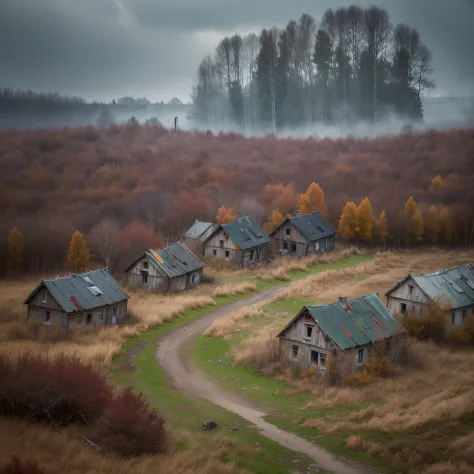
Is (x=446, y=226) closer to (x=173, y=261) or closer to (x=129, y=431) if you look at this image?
(x=173, y=261)

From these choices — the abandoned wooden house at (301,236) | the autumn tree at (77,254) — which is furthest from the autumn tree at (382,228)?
the autumn tree at (77,254)

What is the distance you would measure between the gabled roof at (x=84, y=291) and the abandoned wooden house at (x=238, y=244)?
1691cm

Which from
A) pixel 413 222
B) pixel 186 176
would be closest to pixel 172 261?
pixel 413 222

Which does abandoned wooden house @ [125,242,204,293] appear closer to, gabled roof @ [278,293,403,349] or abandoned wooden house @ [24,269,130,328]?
abandoned wooden house @ [24,269,130,328]

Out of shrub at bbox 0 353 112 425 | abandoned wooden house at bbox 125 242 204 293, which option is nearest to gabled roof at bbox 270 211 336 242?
abandoned wooden house at bbox 125 242 204 293

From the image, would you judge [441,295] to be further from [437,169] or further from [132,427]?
[437,169]

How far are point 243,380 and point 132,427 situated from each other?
10345 millimetres

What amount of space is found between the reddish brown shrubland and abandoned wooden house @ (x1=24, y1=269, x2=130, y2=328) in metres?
13.3

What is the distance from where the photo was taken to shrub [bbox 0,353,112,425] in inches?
878

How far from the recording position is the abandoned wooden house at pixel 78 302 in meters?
36.9

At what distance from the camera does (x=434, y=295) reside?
1496 inches

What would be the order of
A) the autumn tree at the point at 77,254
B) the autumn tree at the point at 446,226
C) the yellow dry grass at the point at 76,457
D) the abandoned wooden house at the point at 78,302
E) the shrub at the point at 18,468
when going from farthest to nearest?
the autumn tree at the point at 446,226 < the autumn tree at the point at 77,254 < the abandoned wooden house at the point at 78,302 < the yellow dry grass at the point at 76,457 < the shrub at the point at 18,468

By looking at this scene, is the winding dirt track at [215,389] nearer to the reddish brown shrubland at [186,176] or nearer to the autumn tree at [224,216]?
the reddish brown shrubland at [186,176]

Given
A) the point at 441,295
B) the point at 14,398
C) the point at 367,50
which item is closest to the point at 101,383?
the point at 14,398
